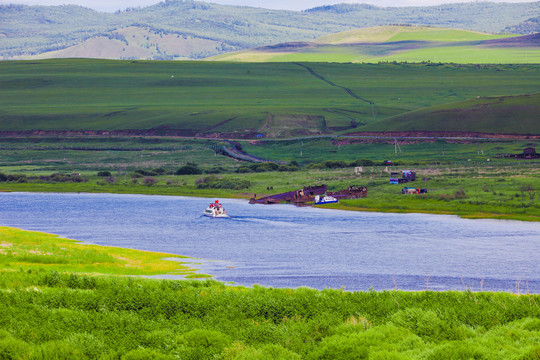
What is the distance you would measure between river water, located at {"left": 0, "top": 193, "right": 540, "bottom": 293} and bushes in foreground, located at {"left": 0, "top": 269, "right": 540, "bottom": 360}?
659cm

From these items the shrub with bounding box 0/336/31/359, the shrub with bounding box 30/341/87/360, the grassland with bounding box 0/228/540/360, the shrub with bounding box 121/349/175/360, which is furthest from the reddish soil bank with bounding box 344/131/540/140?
the shrub with bounding box 0/336/31/359

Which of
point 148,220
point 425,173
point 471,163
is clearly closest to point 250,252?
point 148,220

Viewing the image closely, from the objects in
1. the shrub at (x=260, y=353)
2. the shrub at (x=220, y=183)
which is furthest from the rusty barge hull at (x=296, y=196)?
the shrub at (x=260, y=353)

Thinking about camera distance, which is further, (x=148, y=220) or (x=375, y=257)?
(x=148, y=220)

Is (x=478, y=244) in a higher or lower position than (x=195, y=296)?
lower

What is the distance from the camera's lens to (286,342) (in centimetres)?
2575

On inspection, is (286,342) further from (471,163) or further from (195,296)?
(471,163)

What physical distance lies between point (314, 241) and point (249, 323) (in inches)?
1638

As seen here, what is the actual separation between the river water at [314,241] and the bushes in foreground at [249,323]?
6.59 m

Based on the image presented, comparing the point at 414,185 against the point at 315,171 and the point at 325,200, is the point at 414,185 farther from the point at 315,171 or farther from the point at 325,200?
the point at 315,171

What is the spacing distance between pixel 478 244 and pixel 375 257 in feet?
38.2

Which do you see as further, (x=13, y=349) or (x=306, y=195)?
(x=306, y=195)

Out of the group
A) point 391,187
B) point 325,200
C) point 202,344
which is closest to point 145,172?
point 325,200

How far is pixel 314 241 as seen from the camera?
69.2m
